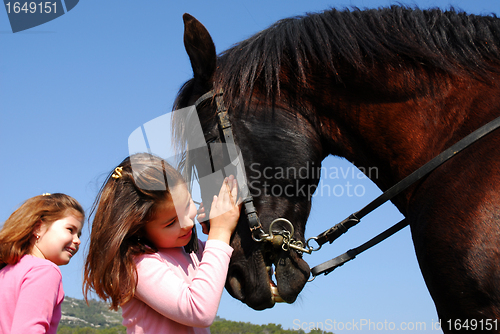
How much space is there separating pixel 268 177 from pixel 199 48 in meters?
0.82

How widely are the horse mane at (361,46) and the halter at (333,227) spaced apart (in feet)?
0.53

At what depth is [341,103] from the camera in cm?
213

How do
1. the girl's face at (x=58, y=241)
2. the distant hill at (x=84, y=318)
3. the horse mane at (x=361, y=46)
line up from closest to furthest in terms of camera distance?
the horse mane at (x=361, y=46)
the girl's face at (x=58, y=241)
the distant hill at (x=84, y=318)

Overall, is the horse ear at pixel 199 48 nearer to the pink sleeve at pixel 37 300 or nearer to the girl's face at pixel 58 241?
the girl's face at pixel 58 241

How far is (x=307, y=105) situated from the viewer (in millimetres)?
2160

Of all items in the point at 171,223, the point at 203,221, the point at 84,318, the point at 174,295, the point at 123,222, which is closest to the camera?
the point at 174,295

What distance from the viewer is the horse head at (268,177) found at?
Answer: 2.06 m

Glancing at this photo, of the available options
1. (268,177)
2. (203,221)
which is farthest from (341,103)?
→ (203,221)

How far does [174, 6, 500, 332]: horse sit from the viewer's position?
1.90 metres

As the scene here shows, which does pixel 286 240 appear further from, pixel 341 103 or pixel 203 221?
pixel 341 103

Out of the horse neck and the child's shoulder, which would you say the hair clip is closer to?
the child's shoulder

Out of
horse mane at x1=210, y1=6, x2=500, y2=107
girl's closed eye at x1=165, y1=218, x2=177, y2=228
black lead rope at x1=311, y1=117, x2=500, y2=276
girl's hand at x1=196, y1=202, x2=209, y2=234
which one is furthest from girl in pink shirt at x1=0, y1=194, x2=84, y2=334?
black lead rope at x1=311, y1=117, x2=500, y2=276

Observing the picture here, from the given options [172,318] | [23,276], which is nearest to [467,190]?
[172,318]

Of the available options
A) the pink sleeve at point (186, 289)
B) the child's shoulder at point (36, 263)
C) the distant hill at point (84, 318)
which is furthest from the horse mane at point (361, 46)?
the distant hill at point (84, 318)
